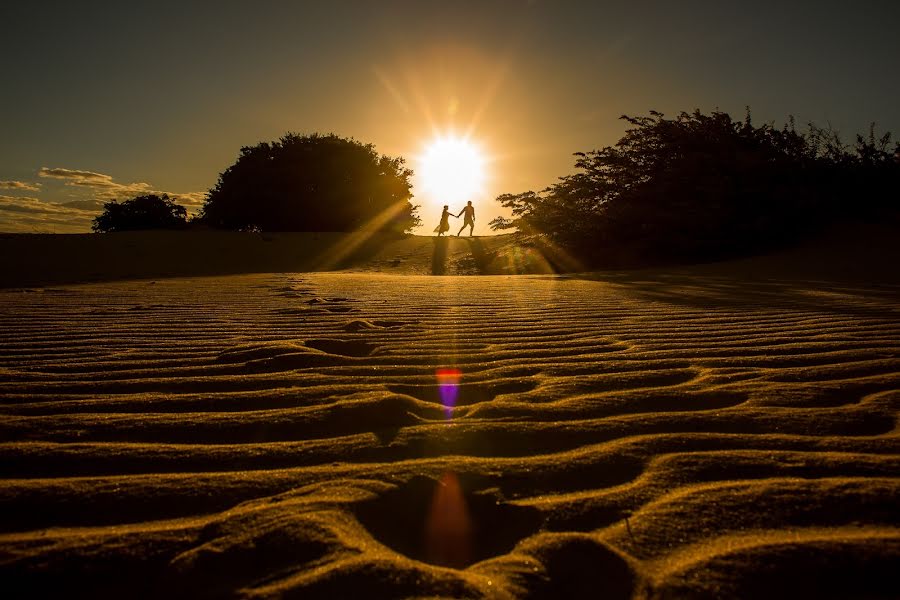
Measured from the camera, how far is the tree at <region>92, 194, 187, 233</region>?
31484mm

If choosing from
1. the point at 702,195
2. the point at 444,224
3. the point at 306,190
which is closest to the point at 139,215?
the point at 306,190

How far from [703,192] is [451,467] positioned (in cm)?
1312

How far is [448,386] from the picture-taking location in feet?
8.24

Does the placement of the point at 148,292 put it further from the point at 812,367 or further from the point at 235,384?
the point at 812,367

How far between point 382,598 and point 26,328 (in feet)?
13.1

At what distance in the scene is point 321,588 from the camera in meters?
1.10

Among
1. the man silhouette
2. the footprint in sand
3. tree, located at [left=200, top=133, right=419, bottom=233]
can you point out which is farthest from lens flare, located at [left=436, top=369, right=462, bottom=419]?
tree, located at [left=200, top=133, right=419, bottom=233]

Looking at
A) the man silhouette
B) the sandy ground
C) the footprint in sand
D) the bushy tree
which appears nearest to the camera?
the sandy ground

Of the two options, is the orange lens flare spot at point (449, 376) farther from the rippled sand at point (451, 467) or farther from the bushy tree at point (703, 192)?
the bushy tree at point (703, 192)

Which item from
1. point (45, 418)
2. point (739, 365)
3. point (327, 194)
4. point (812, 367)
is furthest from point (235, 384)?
point (327, 194)

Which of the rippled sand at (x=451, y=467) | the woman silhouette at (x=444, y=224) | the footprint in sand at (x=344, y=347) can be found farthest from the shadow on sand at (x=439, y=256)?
the rippled sand at (x=451, y=467)

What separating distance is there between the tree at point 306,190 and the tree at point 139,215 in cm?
184

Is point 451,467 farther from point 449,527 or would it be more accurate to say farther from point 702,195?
point 702,195

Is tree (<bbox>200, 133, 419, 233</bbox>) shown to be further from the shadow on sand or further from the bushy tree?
the bushy tree
